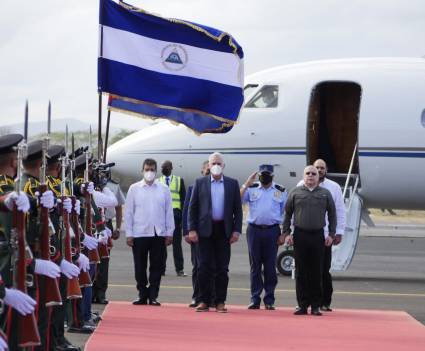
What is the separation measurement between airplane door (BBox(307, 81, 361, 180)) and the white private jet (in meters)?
0.02

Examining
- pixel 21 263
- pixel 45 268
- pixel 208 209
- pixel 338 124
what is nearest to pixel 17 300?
pixel 21 263

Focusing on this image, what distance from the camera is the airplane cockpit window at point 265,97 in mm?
20688

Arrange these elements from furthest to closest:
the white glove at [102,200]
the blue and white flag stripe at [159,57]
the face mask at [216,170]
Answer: the blue and white flag stripe at [159,57]
the face mask at [216,170]
the white glove at [102,200]

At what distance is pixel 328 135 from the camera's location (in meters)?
21.2

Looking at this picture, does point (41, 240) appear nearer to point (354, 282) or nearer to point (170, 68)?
point (170, 68)

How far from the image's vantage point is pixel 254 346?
1132 centimetres

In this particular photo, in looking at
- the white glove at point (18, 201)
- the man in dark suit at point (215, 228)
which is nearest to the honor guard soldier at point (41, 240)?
the white glove at point (18, 201)

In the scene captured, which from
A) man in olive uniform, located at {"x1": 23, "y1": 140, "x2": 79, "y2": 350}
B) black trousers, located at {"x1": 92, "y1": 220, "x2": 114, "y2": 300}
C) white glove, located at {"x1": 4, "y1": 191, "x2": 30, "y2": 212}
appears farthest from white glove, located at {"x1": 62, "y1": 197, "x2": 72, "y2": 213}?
black trousers, located at {"x1": 92, "y1": 220, "x2": 114, "y2": 300}

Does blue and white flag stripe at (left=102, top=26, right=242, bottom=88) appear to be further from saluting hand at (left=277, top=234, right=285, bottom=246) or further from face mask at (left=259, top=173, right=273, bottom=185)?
saluting hand at (left=277, top=234, right=285, bottom=246)

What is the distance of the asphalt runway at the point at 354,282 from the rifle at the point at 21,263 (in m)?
3.31

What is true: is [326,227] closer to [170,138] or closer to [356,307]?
[356,307]

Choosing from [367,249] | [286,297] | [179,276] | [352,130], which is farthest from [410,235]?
[286,297]

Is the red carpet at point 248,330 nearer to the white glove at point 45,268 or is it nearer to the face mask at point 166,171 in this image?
the white glove at point 45,268

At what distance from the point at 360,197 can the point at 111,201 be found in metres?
8.13
